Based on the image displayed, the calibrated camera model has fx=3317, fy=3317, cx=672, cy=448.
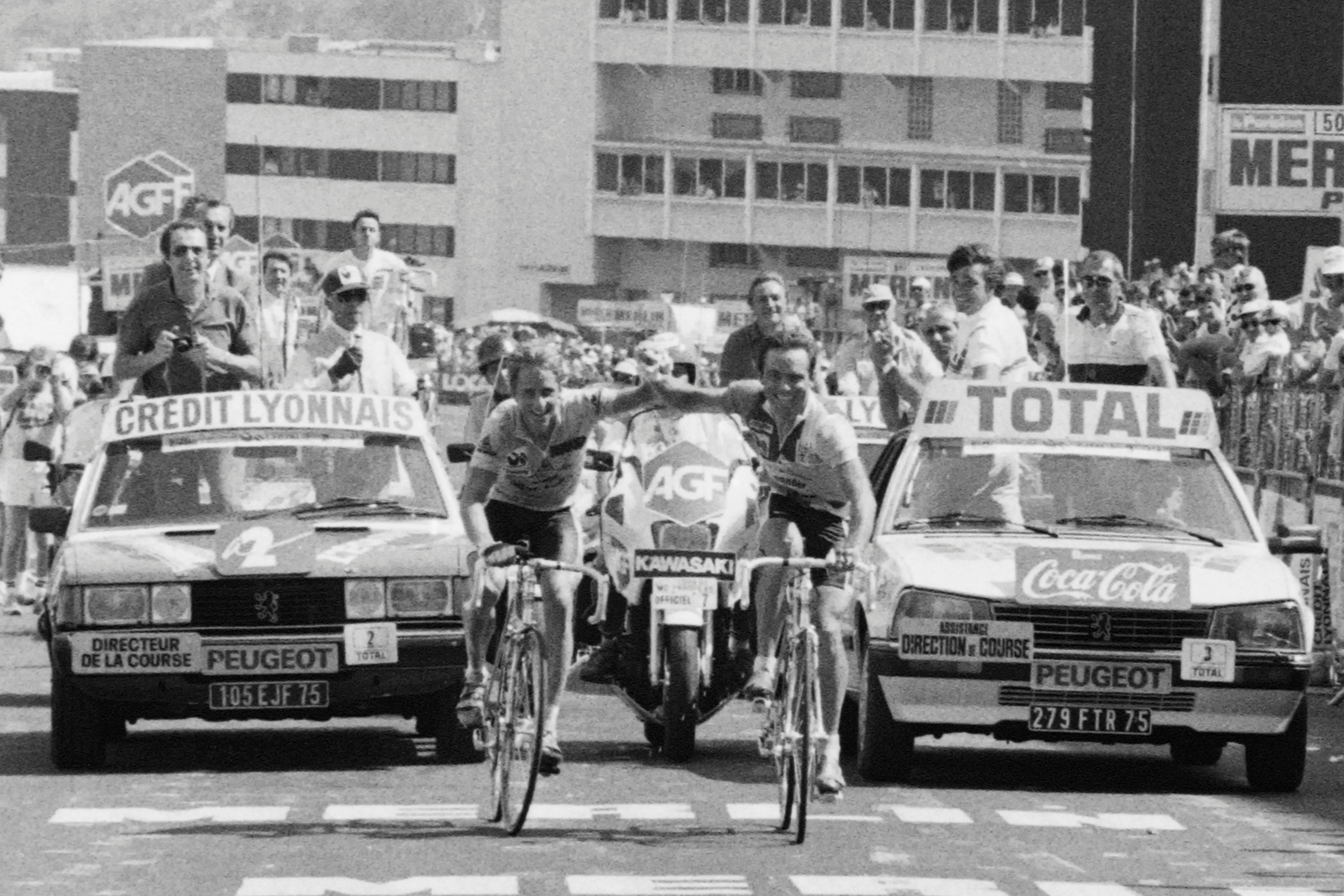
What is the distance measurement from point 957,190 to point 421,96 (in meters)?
24.0

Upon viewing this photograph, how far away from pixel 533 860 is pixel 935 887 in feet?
4.60

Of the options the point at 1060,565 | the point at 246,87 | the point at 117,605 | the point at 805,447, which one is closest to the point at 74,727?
the point at 117,605

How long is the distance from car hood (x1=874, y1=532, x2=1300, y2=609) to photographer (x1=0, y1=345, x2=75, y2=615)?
40.2 ft

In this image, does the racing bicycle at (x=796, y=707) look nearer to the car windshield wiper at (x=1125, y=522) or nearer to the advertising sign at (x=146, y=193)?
the car windshield wiper at (x=1125, y=522)

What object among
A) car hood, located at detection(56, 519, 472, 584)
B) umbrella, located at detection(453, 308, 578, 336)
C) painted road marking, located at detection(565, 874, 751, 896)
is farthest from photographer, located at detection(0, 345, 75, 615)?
umbrella, located at detection(453, 308, 578, 336)

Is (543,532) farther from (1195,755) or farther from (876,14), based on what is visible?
(876,14)

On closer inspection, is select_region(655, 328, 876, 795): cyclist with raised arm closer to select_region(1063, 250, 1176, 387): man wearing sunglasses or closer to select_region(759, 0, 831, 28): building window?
select_region(1063, 250, 1176, 387): man wearing sunglasses

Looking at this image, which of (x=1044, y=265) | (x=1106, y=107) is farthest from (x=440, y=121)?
(x=1044, y=265)

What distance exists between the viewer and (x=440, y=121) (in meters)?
127

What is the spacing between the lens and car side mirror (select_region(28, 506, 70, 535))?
14258 millimetres

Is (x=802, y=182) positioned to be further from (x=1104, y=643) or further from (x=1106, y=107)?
(x=1104, y=643)

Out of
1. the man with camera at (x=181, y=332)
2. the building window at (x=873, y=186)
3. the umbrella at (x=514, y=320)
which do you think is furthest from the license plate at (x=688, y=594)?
the building window at (x=873, y=186)

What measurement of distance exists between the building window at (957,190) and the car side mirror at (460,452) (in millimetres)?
99651

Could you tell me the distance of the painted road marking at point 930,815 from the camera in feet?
40.2
